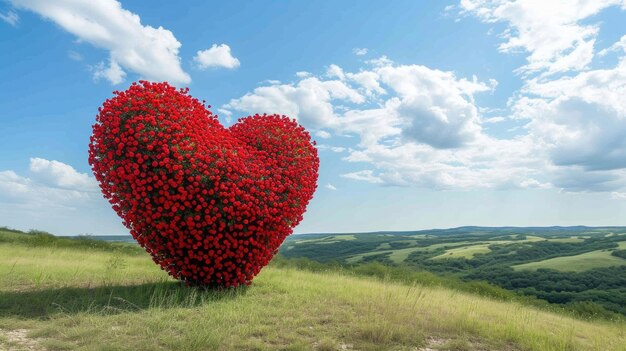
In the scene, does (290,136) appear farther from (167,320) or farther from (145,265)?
(145,265)

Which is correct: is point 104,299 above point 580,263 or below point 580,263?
above

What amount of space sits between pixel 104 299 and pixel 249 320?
4.64 meters

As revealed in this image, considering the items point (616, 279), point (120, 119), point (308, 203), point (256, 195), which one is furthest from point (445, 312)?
point (616, 279)

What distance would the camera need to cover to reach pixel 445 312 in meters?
12.3

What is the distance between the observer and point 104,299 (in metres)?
12.3

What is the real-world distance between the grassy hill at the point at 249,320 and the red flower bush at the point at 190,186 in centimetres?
116

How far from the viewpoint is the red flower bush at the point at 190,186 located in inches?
468

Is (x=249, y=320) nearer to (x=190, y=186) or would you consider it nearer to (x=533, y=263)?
(x=190, y=186)

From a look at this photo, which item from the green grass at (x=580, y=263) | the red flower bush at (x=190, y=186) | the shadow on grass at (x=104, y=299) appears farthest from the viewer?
the green grass at (x=580, y=263)

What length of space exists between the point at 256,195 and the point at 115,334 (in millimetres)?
4933

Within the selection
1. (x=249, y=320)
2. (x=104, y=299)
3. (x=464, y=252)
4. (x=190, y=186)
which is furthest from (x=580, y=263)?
(x=104, y=299)

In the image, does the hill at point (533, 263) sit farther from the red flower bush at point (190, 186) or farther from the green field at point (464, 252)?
the red flower bush at point (190, 186)

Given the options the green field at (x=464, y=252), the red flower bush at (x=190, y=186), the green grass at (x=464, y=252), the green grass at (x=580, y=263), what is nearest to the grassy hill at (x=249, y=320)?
the red flower bush at (x=190, y=186)

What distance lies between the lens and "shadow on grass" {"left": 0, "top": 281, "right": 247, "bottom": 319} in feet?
36.7
